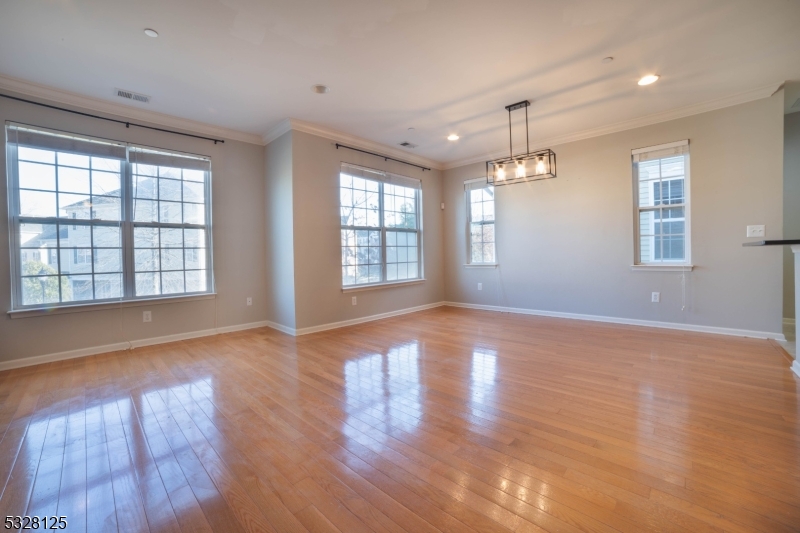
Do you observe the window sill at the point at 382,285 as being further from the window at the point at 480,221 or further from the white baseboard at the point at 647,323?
the white baseboard at the point at 647,323

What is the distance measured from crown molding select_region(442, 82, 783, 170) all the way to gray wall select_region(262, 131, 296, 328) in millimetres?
3540

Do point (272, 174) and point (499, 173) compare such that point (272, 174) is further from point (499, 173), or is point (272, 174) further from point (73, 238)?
point (499, 173)

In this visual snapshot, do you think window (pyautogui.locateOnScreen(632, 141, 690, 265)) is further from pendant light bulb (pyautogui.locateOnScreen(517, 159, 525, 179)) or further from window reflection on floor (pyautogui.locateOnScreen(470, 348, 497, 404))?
window reflection on floor (pyautogui.locateOnScreen(470, 348, 497, 404))

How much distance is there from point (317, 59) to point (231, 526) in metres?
3.34

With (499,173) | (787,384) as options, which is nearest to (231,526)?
(787,384)

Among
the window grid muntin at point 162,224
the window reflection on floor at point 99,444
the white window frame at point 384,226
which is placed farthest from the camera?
the white window frame at point 384,226

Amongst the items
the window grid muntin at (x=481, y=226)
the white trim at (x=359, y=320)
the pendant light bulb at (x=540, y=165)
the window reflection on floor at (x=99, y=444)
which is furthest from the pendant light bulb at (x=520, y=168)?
the window reflection on floor at (x=99, y=444)

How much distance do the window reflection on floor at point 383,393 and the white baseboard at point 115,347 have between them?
230cm

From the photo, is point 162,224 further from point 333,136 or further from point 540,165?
point 540,165

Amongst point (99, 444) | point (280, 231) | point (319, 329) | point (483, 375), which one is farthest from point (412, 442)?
point (280, 231)

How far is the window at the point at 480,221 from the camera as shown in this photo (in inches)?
239

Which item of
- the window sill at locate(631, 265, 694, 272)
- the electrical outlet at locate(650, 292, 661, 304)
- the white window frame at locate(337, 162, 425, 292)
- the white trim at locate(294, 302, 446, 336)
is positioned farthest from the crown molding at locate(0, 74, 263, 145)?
the electrical outlet at locate(650, 292, 661, 304)

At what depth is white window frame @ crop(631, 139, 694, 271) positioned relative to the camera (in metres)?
4.23

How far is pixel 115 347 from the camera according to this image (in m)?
3.81
